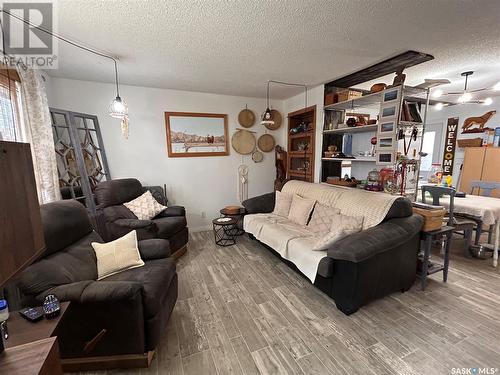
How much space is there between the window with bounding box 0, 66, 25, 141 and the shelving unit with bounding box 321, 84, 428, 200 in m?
3.61

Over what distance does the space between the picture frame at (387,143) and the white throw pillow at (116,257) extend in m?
2.78

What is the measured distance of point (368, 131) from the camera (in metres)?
3.18

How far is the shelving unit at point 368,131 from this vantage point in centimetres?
244

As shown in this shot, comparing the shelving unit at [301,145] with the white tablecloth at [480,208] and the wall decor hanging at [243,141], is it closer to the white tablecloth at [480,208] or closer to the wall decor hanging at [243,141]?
the wall decor hanging at [243,141]

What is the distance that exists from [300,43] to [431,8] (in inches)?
38.3

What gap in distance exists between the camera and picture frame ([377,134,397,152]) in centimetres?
243

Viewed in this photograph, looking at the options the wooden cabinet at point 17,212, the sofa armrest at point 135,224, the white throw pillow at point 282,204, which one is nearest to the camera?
the wooden cabinet at point 17,212

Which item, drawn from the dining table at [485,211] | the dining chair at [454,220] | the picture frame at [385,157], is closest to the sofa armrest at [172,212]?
the picture frame at [385,157]

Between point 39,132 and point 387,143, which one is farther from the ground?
point 39,132

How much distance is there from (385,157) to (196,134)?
295cm

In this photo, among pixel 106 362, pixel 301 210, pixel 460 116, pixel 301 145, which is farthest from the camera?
pixel 460 116

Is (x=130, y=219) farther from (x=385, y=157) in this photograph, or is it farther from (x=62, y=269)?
(x=385, y=157)

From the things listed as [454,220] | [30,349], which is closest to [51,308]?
[30,349]

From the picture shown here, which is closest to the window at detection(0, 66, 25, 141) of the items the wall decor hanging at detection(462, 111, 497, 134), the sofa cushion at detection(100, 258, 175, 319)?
the sofa cushion at detection(100, 258, 175, 319)
